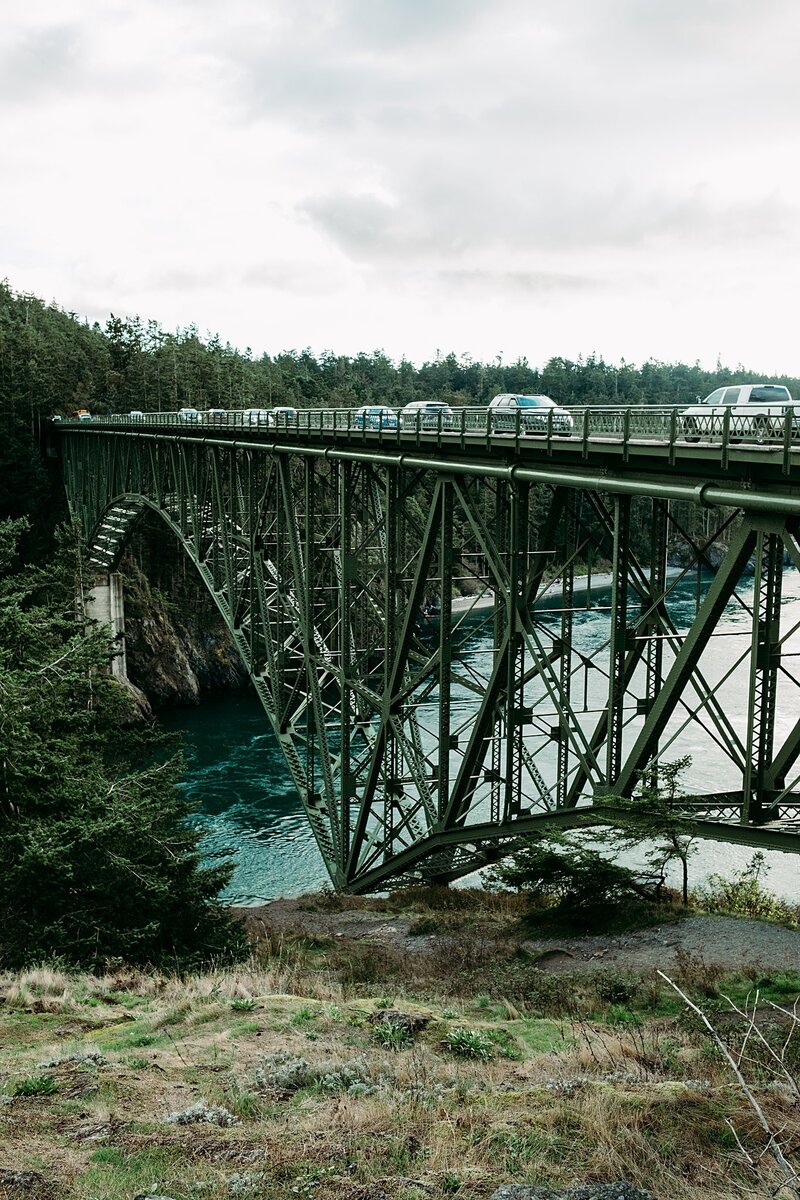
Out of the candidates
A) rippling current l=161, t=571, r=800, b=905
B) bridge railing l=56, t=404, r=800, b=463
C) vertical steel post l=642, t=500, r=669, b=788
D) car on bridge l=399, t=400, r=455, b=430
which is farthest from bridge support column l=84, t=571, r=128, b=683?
vertical steel post l=642, t=500, r=669, b=788

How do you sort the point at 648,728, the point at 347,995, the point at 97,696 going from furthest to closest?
the point at 97,696 < the point at 347,995 < the point at 648,728

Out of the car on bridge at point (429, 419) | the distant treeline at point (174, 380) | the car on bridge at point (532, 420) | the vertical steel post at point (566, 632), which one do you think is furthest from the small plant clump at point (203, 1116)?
the distant treeline at point (174, 380)

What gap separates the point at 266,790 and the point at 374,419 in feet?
79.0

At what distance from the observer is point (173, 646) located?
214 ft

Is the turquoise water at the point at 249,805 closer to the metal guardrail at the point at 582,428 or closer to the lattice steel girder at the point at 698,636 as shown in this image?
the metal guardrail at the point at 582,428

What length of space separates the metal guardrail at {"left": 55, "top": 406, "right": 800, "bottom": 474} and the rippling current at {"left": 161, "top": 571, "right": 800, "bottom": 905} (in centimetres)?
500

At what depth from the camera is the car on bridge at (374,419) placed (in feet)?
73.4

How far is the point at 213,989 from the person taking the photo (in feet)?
45.9

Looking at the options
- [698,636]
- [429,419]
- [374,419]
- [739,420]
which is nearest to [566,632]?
[698,636]

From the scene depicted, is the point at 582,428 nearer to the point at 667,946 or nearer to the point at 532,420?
the point at 532,420

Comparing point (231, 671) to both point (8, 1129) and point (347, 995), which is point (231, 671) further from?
point (8, 1129)

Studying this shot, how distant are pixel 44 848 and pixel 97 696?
895cm

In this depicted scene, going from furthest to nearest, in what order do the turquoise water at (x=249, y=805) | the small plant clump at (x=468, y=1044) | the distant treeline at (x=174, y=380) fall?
the distant treeline at (x=174, y=380) < the turquoise water at (x=249, y=805) < the small plant clump at (x=468, y=1044)

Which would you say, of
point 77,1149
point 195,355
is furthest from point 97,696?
point 195,355
